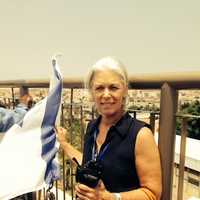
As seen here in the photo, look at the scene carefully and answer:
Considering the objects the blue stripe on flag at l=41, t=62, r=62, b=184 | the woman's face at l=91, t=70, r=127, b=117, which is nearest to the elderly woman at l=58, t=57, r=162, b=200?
the woman's face at l=91, t=70, r=127, b=117

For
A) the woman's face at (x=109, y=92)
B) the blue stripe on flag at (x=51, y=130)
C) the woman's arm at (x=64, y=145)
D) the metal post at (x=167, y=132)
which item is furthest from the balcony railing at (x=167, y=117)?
the woman's arm at (x=64, y=145)

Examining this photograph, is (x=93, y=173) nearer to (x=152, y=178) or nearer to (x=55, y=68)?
(x=152, y=178)

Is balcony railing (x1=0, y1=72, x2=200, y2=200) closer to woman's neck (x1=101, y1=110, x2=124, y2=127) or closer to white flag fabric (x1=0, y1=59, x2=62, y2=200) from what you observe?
woman's neck (x1=101, y1=110, x2=124, y2=127)

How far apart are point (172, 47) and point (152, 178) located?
142ft

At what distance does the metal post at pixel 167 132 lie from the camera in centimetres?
159

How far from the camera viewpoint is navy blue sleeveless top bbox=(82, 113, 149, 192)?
1556 mm

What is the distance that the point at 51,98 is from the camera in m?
2.01

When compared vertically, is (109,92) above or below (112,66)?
below

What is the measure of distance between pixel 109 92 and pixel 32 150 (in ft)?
1.90

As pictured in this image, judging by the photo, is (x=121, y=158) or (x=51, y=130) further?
(x=51, y=130)

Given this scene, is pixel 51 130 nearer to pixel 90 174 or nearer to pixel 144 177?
pixel 90 174

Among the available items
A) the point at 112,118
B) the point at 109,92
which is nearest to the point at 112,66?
the point at 109,92

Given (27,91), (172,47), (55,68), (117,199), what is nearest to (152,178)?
(117,199)

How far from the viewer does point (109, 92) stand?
5.52 ft
